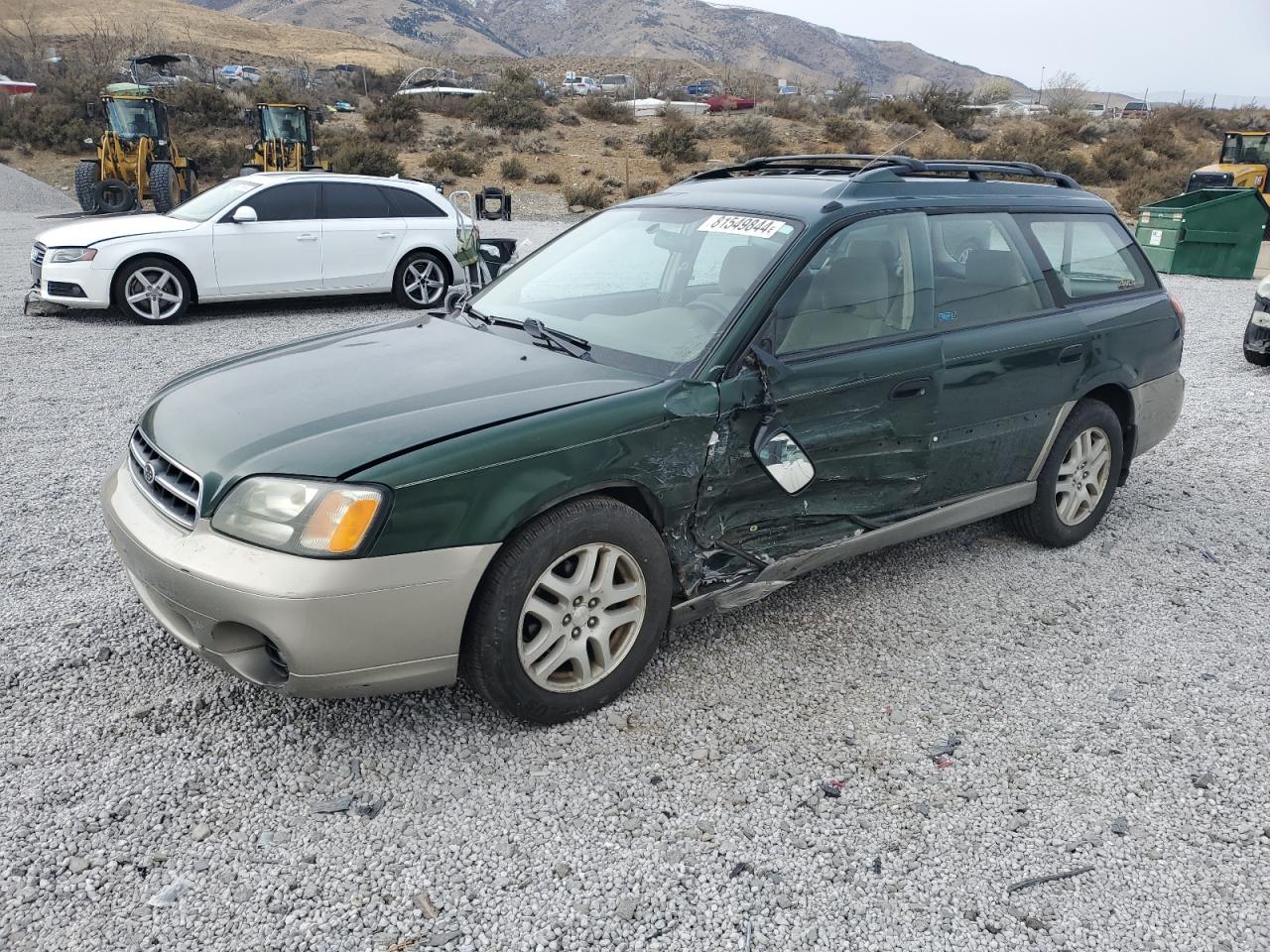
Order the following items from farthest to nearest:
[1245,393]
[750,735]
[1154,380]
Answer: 1. [1245,393]
2. [1154,380]
3. [750,735]

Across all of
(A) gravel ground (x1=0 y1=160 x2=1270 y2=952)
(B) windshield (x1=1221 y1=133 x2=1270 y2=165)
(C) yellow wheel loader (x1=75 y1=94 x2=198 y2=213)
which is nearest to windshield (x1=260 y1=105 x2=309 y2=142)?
(C) yellow wheel loader (x1=75 y1=94 x2=198 y2=213)

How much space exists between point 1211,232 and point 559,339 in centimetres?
1534

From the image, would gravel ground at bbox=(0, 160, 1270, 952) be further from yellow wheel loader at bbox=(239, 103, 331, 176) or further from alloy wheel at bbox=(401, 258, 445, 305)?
yellow wheel loader at bbox=(239, 103, 331, 176)

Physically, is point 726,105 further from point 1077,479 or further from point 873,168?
point 873,168

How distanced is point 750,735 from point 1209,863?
130 centimetres

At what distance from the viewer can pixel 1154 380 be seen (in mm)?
4707

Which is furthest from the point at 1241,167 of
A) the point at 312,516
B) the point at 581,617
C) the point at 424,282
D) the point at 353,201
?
the point at 312,516

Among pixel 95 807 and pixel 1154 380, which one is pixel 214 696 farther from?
pixel 1154 380

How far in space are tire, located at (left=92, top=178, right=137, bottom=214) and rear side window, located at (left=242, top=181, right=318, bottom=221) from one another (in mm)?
7880

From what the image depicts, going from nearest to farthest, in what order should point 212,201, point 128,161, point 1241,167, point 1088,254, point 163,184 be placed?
point 1088,254 < point 212,201 < point 163,184 < point 128,161 < point 1241,167

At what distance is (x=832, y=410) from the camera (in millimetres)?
3373

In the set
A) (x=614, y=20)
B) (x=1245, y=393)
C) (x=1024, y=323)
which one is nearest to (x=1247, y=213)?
(x=1245, y=393)

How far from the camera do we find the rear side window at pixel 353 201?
10344mm

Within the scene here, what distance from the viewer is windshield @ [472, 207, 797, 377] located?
3.29 m
